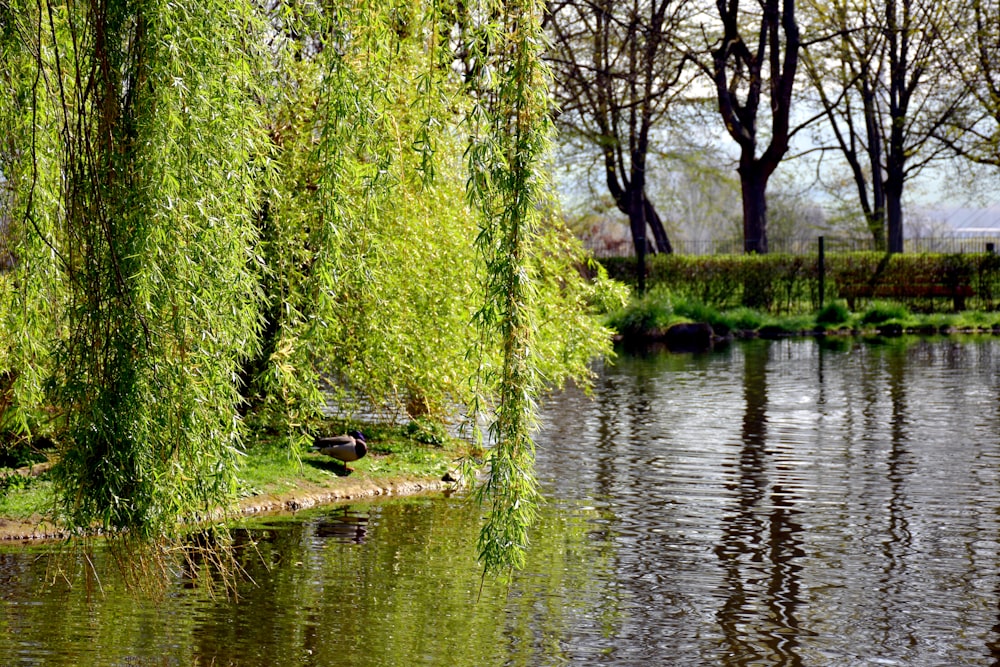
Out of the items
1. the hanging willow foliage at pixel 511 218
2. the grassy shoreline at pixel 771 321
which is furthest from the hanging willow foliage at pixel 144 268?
the grassy shoreline at pixel 771 321

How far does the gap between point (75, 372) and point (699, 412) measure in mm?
11134

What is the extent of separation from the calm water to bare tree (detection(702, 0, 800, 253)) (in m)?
18.3

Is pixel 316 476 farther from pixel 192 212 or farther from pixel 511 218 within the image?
pixel 511 218

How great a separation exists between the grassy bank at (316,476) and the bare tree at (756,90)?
18.4 metres

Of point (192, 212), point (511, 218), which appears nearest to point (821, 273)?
point (192, 212)

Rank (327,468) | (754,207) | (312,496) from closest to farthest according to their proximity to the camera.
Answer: (312,496)
(327,468)
(754,207)

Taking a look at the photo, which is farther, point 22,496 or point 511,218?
point 22,496

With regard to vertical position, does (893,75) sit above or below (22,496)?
above

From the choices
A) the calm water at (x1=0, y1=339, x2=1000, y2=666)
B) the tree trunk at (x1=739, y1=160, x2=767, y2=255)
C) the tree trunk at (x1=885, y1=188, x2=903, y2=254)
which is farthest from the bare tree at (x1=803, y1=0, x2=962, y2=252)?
the calm water at (x1=0, y1=339, x2=1000, y2=666)

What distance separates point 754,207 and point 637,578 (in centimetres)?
2652

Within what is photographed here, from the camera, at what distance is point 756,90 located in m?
31.6

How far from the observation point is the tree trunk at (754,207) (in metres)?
32.6

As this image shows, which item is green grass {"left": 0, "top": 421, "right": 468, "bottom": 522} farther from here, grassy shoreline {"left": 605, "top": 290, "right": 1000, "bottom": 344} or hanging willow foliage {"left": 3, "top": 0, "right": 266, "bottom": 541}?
grassy shoreline {"left": 605, "top": 290, "right": 1000, "bottom": 344}

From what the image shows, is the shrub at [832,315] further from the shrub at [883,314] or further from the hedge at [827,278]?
the hedge at [827,278]
